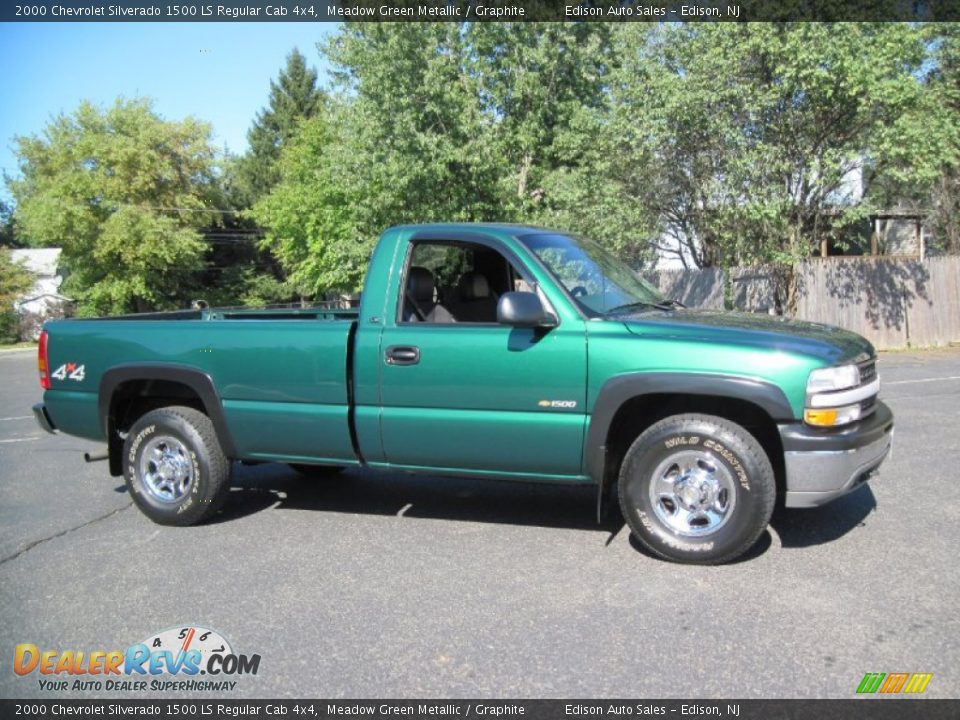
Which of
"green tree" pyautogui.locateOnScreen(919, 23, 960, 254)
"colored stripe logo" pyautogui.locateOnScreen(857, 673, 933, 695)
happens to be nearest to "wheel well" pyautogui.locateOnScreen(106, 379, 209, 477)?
"colored stripe logo" pyautogui.locateOnScreen(857, 673, 933, 695)

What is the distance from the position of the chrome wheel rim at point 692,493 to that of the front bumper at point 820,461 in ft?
1.10

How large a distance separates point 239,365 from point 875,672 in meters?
3.99

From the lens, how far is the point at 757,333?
445 cm

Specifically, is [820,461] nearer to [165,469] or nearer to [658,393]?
[658,393]

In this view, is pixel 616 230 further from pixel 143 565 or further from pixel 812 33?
pixel 143 565

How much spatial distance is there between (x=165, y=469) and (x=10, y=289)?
48066 mm

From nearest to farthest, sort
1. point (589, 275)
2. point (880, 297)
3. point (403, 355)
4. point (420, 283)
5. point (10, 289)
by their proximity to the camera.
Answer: point (403, 355) → point (589, 275) → point (420, 283) → point (880, 297) → point (10, 289)

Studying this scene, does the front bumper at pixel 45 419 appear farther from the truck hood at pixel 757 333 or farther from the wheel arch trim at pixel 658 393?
the truck hood at pixel 757 333

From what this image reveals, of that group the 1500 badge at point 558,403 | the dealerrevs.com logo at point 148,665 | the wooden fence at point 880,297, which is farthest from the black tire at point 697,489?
the wooden fence at point 880,297

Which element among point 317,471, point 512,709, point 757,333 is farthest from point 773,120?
point 512,709

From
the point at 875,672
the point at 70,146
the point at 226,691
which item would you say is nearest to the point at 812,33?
the point at 875,672

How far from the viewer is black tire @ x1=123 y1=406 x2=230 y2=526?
550 cm

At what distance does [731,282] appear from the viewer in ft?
65.5

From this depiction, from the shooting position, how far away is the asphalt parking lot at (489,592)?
10.9 ft
